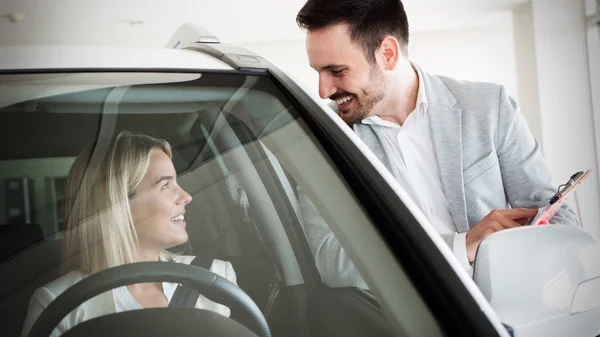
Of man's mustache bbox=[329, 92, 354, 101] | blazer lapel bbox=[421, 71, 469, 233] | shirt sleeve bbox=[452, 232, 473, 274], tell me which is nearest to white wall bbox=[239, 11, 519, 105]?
man's mustache bbox=[329, 92, 354, 101]


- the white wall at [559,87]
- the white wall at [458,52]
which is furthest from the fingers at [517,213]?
the white wall at [458,52]

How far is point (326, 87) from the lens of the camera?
1630mm

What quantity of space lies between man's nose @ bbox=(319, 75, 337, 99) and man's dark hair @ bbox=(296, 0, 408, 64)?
131 millimetres

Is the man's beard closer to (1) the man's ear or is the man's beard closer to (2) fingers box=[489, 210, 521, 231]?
(1) the man's ear

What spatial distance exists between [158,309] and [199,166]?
0.63 feet

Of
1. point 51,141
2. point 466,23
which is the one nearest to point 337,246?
point 51,141

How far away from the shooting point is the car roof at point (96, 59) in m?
0.78

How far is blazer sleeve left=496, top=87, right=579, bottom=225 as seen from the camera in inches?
55.6

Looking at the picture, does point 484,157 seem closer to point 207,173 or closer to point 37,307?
point 207,173

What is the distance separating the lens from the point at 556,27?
226 inches

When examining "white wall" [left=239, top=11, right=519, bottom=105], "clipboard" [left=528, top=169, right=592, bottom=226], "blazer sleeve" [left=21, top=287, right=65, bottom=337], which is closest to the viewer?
"blazer sleeve" [left=21, top=287, right=65, bottom=337]

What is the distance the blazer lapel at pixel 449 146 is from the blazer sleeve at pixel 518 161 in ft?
0.33

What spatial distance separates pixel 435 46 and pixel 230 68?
6.74 m

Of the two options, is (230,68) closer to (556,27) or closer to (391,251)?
(391,251)
